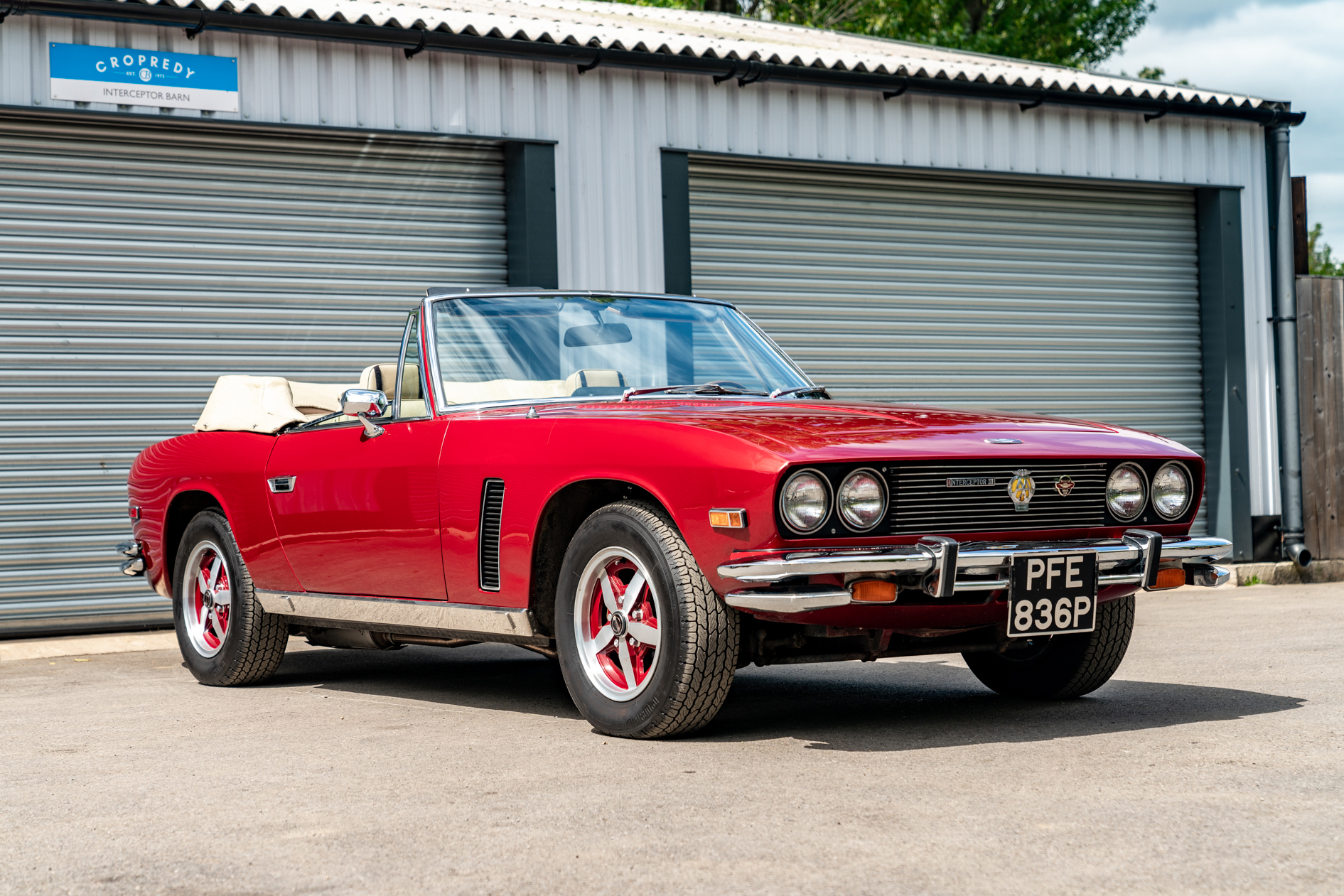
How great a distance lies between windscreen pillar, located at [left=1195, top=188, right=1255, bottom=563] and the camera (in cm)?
1340

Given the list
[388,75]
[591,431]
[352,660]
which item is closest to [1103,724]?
[591,431]

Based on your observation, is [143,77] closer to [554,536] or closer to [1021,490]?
[554,536]

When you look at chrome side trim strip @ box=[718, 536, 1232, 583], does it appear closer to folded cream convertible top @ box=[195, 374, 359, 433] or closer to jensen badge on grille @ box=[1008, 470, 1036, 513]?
jensen badge on grille @ box=[1008, 470, 1036, 513]

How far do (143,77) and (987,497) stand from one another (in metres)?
6.94

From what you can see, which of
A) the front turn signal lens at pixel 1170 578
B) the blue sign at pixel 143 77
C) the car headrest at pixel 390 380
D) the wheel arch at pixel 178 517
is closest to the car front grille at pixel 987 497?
the front turn signal lens at pixel 1170 578

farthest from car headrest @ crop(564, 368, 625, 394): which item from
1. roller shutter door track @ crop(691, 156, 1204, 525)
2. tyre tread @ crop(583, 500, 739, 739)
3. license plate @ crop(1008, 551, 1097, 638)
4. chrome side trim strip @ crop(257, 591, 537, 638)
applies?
roller shutter door track @ crop(691, 156, 1204, 525)

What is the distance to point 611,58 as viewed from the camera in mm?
11047

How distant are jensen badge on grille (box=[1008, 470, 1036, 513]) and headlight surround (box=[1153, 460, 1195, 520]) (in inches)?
24.5

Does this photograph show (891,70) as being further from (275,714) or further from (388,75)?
(275,714)

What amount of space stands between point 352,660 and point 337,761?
3411 millimetres

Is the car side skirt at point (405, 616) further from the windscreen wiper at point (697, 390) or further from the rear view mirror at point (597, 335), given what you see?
the rear view mirror at point (597, 335)

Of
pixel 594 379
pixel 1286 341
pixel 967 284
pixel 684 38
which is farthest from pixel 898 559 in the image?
pixel 1286 341

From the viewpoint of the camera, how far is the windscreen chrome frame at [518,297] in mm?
5848

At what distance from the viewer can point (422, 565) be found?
5781mm
